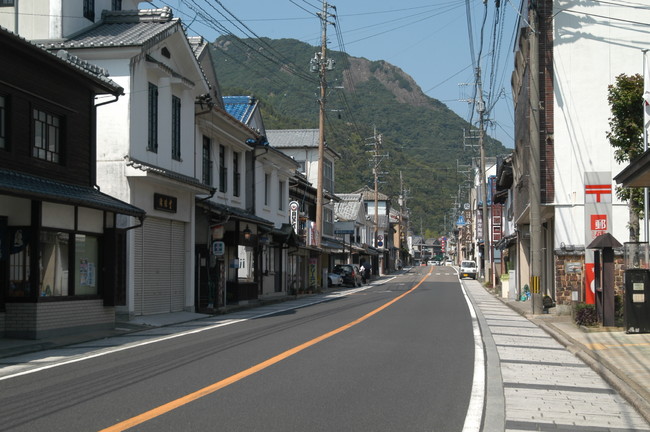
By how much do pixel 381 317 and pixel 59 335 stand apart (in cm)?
958

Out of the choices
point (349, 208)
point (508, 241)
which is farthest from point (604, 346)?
point (349, 208)

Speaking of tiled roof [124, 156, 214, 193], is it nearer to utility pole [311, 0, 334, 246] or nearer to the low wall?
the low wall

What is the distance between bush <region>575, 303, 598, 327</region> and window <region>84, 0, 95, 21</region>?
57.6ft

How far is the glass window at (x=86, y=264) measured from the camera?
17906 mm

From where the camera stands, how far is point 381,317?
22.0 meters

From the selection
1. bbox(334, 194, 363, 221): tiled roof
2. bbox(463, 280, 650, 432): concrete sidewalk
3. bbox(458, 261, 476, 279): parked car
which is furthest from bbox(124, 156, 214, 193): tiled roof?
bbox(334, 194, 363, 221): tiled roof

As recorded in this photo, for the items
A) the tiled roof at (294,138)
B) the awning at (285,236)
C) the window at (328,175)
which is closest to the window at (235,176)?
the awning at (285,236)

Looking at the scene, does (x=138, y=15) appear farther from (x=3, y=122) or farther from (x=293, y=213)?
(x=293, y=213)

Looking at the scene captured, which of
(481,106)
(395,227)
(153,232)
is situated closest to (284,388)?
(153,232)

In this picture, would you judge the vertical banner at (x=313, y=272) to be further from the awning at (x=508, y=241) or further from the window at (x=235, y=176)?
the window at (x=235, y=176)

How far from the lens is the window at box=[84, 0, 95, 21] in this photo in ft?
76.5

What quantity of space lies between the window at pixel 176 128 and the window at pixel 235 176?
24.7ft

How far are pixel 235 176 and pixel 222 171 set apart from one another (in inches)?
76.2

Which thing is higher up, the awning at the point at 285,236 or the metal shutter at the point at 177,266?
the awning at the point at 285,236
